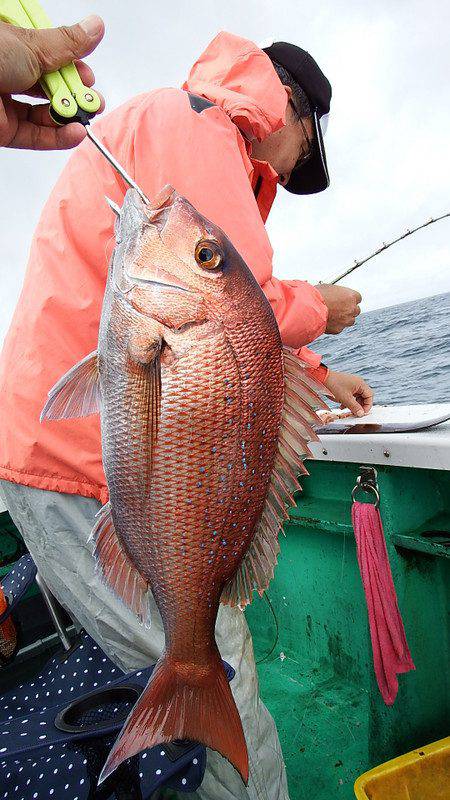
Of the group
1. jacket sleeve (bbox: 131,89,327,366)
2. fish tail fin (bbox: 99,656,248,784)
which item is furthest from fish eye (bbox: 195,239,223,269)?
fish tail fin (bbox: 99,656,248,784)

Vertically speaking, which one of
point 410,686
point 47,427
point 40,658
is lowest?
point 40,658

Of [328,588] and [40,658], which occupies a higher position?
[328,588]

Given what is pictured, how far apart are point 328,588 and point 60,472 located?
2012mm

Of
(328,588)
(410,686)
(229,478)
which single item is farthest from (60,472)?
(328,588)

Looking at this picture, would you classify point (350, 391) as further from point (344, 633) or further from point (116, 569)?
point (116, 569)

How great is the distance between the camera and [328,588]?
3084 mm

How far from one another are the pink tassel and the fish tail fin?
3.67ft

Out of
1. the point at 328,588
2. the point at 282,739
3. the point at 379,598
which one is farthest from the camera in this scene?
the point at 328,588

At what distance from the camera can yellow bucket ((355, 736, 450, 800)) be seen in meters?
1.86

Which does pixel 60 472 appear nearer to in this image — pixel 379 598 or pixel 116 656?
pixel 116 656

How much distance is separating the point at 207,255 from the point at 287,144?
175 cm

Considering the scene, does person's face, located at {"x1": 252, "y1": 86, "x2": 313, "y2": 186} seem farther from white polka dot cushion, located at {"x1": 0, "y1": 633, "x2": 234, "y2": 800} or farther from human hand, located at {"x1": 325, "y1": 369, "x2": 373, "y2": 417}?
white polka dot cushion, located at {"x1": 0, "y1": 633, "x2": 234, "y2": 800}

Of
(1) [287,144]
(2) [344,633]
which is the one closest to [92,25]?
(1) [287,144]

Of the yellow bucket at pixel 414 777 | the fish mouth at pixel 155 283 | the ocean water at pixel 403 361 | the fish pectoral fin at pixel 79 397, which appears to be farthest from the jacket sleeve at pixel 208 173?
the ocean water at pixel 403 361
